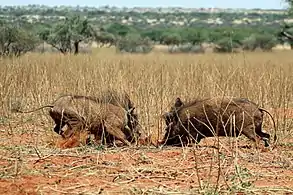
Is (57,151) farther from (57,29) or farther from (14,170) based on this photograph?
(57,29)

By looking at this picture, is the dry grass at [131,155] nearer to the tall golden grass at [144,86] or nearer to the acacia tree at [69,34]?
the tall golden grass at [144,86]

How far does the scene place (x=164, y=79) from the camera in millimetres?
11195

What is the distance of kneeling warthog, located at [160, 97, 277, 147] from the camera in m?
8.39

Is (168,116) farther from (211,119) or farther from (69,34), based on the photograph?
(69,34)

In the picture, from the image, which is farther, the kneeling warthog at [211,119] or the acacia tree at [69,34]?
the acacia tree at [69,34]

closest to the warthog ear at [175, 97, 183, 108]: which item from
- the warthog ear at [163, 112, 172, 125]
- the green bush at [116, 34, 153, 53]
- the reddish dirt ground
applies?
the warthog ear at [163, 112, 172, 125]

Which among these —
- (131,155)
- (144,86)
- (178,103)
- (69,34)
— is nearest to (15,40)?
(69,34)

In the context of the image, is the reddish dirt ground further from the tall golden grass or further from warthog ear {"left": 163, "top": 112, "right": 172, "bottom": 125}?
the tall golden grass

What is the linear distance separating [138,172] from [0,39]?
49.7ft

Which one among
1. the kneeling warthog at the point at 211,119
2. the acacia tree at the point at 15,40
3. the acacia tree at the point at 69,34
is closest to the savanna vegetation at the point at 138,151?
the kneeling warthog at the point at 211,119

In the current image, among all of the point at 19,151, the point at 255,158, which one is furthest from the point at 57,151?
the point at 255,158

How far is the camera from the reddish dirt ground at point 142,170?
5.80m

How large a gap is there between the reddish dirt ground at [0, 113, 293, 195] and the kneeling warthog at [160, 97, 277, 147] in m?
0.31

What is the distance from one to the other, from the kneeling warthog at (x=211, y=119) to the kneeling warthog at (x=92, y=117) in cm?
53
